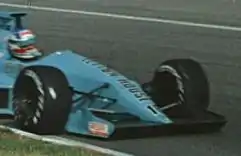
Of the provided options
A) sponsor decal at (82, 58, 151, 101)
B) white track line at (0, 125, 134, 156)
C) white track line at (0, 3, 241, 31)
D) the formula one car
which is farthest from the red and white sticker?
white track line at (0, 3, 241, 31)

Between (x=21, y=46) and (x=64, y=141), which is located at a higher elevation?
(x=21, y=46)

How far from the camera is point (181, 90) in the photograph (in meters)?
8.80

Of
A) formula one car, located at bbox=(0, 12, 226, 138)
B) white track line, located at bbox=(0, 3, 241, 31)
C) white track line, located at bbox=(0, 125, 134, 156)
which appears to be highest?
formula one car, located at bbox=(0, 12, 226, 138)

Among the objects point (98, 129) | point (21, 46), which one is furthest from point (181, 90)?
point (21, 46)

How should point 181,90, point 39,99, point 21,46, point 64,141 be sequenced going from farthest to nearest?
point 21,46
point 181,90
point 39,99
point 64,141

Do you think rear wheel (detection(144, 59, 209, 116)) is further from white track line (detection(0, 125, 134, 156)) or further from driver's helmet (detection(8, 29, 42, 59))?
driver's helmet (detection(8, 29, 42, 59))

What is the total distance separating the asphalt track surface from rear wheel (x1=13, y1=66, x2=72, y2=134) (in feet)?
1.19

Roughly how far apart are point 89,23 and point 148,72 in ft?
20.4

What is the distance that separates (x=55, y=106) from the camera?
8.10 metres

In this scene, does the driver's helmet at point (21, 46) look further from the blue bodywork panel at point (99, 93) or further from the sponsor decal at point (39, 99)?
the sponsor decal at point (39, 99)

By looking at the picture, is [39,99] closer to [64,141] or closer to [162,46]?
[64,141]

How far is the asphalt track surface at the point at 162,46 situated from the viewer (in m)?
8.32

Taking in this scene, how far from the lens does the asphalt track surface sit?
8320 mm

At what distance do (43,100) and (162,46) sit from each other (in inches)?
294
